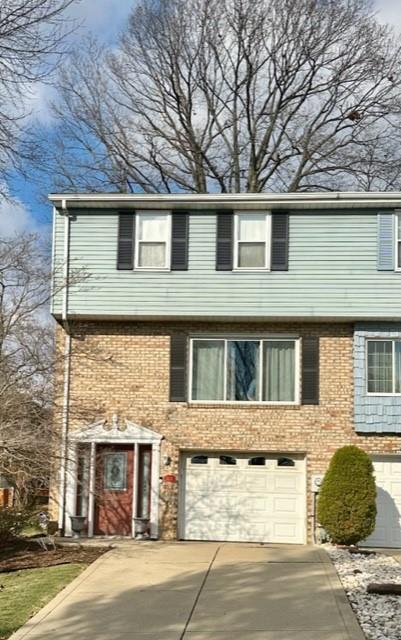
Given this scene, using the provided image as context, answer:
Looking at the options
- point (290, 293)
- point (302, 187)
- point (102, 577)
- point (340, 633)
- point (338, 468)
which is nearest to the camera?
point (340, 633)

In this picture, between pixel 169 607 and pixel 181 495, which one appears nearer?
pixel 169 607

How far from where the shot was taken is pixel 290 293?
16297mm

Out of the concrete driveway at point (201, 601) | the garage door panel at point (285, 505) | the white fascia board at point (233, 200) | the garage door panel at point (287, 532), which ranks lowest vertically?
the garage door panel at point (287, 532)

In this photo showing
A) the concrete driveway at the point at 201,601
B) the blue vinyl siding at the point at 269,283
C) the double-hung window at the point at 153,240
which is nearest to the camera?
the concrete driveway at the point at 201,601

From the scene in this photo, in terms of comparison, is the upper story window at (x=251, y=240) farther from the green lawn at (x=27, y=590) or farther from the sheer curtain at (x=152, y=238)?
the green lawn at (x=27, y=590)

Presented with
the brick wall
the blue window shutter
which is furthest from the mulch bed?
the blue window shutter

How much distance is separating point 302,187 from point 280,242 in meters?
11.4

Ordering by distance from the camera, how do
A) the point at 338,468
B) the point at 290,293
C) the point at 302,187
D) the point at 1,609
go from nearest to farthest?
1. the point at 1,609
2. the point at 338,468
3. the point at 290,293
4. the point at 302,187

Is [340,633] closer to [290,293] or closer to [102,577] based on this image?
[102,577]

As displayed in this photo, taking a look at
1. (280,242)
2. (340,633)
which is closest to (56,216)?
(280,242)

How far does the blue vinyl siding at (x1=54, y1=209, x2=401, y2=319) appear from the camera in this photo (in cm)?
1620

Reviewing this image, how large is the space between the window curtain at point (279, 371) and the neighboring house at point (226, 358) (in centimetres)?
3

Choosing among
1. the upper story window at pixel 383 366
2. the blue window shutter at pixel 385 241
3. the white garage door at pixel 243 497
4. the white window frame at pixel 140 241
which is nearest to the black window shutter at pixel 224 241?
the white window frame at pixel 140 241

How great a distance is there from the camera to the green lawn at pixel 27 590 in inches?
368
